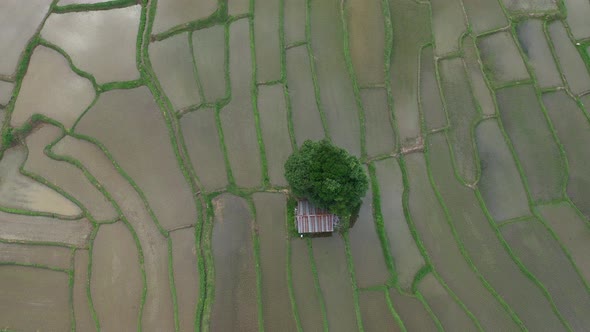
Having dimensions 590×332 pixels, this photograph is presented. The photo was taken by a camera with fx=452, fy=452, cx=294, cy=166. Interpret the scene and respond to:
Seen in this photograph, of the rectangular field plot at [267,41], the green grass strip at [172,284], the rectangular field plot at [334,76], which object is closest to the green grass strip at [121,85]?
the rectangular field plot at [267,41]

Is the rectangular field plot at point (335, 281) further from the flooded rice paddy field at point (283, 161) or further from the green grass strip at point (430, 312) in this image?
the green grass strip at point (430, 312)

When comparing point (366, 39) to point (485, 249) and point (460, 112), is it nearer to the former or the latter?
point (460, 112)

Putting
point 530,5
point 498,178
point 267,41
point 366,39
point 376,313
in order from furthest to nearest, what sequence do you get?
point 530,5
point 366,39
point 267,41
point 498,178
point 376,313

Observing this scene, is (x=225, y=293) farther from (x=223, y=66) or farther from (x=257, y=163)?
(x=223, y=66)

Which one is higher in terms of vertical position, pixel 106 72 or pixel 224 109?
pixel 106 72

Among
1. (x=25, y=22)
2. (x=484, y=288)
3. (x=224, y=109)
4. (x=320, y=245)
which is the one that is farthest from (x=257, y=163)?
(x=25, y=22)

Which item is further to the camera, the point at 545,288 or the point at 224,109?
the point at 224,109

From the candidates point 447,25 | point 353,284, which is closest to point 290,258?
point 353,284
